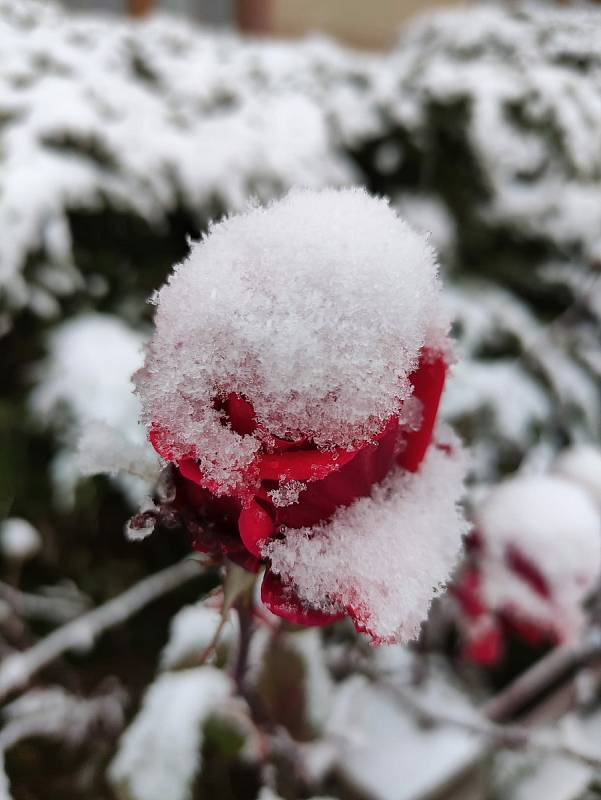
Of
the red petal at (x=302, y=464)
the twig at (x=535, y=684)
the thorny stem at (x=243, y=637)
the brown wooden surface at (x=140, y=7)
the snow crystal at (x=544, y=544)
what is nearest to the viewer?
the red petal at (x=302, y=464)

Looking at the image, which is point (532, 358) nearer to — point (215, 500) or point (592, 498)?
point (592, 498)

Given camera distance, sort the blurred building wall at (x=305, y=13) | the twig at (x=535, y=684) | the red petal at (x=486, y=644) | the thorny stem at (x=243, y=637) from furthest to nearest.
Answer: the blurred building wall at (x=305, y=13)
the twig at (x=535, y=684)
the red petal at (x=486, y=644)
the thorny stem at (x=243, y=637)

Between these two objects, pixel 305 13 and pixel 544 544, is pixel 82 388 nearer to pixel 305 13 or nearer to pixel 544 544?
pixel 544 544

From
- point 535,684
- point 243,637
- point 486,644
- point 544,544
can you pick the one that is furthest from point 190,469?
point 535,684

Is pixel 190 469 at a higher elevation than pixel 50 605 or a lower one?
higher

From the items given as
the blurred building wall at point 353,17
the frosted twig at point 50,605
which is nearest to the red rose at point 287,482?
the frosted twig at point 50,605

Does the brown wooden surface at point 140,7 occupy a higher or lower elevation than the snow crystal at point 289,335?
lower

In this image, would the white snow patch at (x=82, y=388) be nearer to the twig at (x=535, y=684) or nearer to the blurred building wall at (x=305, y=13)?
the twig at (x=535, y=684)

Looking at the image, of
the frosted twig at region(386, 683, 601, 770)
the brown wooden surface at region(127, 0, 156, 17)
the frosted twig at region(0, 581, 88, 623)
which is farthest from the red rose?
the brown wooden surface at region(127, 0, 156, 17)
